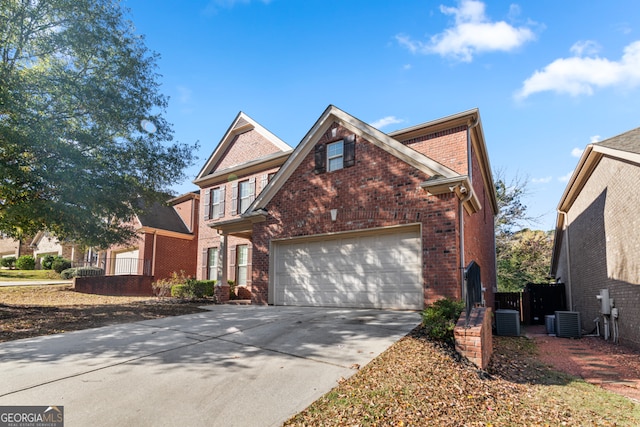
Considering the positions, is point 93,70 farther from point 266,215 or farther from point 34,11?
point 266,215

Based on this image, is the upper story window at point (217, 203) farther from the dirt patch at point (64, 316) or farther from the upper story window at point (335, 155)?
the upper story window at point (335, 155)

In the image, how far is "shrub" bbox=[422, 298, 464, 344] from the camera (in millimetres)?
6426

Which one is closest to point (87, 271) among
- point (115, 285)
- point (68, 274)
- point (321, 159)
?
point (68, 274)

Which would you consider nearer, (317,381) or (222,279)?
(317,381)

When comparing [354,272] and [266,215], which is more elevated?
[266,215]

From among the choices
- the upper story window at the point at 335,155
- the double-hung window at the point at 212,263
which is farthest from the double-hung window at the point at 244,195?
the upper story window at the point at 335,155

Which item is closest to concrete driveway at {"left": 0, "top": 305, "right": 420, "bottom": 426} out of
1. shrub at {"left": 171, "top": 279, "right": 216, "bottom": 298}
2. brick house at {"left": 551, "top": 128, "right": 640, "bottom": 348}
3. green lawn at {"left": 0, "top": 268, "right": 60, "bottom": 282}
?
brick house at {"left": 551, "top": 128, "right": 640, "bottom": 348}

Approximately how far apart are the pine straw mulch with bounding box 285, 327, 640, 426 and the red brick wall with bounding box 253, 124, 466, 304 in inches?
127

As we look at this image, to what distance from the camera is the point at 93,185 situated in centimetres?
1039

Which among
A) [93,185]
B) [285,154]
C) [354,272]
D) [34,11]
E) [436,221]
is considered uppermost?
[34,11]

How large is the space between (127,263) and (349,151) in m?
17.6

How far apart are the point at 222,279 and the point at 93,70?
8.60 metres

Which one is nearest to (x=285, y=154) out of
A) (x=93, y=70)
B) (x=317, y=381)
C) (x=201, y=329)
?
(x=93, y=70)

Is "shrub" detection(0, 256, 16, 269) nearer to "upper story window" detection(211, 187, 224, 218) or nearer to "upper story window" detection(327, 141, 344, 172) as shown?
"upper story window" detection(211, 187, 224, 218)
